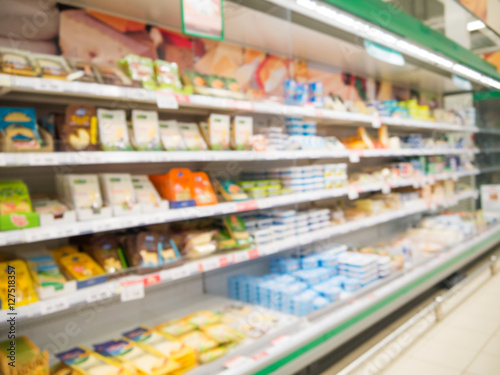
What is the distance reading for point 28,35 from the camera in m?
1.96

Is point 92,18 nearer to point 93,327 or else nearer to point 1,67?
point 1,67

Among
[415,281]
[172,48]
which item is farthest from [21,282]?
[415,281]

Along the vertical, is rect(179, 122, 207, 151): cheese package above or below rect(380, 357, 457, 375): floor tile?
above

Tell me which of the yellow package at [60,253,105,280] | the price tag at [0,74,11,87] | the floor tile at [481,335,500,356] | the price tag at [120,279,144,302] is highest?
the price tag at [0,74,11,87]

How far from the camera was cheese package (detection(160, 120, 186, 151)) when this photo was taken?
6.86 feet

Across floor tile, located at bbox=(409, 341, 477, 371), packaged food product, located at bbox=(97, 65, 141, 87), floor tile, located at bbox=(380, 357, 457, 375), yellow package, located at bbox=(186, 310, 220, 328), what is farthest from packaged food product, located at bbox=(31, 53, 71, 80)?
floor tile, located at bbox=(409, 341, 477, 371)

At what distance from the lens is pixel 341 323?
2537 mm

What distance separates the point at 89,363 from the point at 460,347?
2.53 m

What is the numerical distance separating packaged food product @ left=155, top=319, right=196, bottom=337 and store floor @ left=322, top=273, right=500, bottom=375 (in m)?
1.04

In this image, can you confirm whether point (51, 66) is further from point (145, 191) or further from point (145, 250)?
point (145, 250)

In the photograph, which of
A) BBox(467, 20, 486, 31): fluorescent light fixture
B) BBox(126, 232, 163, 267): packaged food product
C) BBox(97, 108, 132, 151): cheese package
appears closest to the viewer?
BBox(97, 108, 132, 151): cheese package

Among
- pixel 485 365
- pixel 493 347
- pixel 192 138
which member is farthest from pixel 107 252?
pixel 493 347

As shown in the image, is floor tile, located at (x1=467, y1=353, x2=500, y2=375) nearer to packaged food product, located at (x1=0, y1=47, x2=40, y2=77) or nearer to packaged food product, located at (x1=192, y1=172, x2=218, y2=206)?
packaged food product, located at (x1=192, y1=172, x2=218, y2=206)

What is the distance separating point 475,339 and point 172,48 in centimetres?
310
